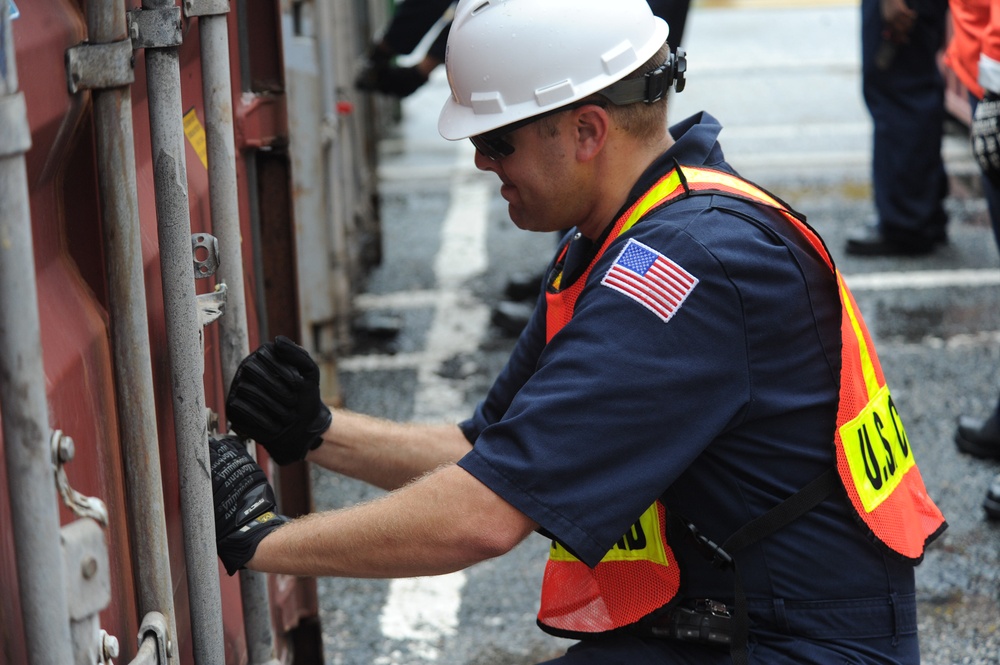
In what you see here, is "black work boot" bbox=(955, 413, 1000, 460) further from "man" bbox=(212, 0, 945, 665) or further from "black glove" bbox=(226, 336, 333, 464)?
"black glove" bbox=(226, 336, 333, 464)

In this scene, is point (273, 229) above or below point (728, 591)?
above

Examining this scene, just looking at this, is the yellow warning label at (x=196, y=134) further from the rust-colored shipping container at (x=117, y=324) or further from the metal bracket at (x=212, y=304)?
the metal bracket at (x=212, y=304)

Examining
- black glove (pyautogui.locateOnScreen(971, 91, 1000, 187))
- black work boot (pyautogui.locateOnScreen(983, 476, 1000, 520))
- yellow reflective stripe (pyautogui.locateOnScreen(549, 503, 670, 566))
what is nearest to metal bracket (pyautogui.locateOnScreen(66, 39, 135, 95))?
yellow reflective stripe (pyautogui.locateOnScreen(549, 503, 670, 566))

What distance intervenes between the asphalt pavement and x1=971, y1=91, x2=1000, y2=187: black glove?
38.6 inches

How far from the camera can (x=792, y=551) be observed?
76.4 inches

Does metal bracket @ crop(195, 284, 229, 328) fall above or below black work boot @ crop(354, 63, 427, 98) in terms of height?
above

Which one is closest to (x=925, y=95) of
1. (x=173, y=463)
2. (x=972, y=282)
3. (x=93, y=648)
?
(x=972, y=282)

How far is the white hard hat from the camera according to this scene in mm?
1966

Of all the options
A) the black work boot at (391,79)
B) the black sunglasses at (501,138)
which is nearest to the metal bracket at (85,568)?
the black sunglasses at (501,138)

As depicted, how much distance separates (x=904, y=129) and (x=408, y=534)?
4555mm

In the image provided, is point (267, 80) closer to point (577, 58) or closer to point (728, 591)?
point (577, 58)

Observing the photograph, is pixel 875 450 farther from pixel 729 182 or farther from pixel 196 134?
pixel 196 134

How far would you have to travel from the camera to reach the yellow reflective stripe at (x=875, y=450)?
193cm

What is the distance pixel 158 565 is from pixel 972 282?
478 cm
